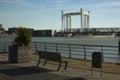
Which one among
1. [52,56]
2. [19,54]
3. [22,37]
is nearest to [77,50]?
[22,37]

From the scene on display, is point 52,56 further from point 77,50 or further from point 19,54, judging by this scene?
point 77,50

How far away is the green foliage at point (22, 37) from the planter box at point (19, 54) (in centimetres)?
29

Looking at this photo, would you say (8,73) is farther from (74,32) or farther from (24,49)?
(74,32)

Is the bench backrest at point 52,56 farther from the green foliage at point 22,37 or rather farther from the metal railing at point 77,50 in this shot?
the metal railing at point 77,50

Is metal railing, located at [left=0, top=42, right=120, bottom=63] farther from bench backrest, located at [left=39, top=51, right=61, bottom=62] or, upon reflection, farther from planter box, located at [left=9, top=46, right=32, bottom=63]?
planter box, located at [left=9, top=46, right=32, bottom=63]

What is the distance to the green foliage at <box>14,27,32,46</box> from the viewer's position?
1469 centimetres

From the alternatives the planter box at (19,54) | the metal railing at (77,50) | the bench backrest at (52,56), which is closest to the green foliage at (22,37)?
the planter box at (19,54)

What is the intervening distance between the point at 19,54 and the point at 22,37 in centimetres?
90

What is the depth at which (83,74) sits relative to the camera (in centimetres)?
1095

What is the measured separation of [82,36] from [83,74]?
129 meters

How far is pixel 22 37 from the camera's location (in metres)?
14.9

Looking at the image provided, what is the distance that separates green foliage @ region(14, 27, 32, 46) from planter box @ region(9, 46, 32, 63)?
294 mm

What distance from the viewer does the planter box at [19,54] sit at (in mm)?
14607

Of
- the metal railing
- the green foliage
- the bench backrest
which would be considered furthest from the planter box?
the metal railing
